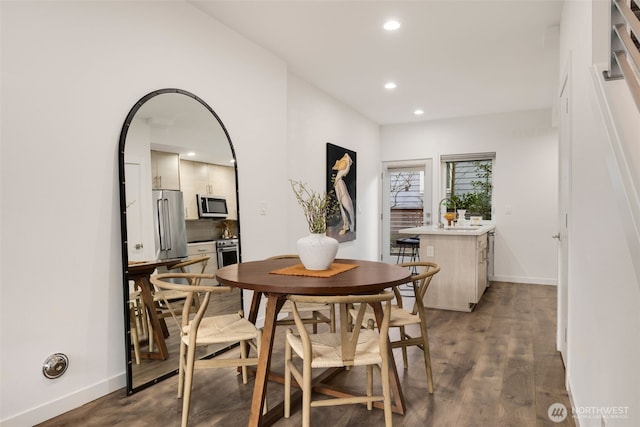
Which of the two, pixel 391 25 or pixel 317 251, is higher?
pixel 391 25

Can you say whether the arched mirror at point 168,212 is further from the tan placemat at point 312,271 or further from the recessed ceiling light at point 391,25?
the recessed ceiling light at point 391,25

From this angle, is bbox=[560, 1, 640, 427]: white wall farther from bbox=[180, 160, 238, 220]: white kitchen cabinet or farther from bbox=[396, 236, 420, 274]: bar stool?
bbox=[396, 236, 420, 274]: bar stool

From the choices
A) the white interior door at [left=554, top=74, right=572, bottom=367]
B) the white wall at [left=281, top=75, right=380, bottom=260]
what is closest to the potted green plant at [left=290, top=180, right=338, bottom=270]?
the white interior door at [left=554, top=74, right=572, bottom=367]

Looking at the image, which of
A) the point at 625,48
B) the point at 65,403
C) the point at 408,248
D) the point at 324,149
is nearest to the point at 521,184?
the point at 408,248

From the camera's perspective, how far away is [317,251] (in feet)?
7.27

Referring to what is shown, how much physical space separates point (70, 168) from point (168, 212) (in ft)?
2.36

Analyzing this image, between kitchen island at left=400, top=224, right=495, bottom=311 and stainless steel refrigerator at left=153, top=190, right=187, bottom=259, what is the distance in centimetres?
238

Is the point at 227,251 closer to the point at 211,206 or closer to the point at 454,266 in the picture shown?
the point at 211,206

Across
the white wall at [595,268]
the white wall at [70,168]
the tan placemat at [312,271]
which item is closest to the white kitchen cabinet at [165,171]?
the white wall at [70,168]

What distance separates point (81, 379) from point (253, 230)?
1.69 m

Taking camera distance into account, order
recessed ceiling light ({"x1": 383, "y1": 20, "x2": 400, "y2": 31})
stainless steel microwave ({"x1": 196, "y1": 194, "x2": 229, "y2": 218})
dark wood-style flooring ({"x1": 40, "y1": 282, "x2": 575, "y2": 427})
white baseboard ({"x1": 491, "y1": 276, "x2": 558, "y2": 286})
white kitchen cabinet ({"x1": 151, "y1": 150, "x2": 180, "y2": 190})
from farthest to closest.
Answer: white baseboard ({"x1": 491, "y1": 276, "x2": 558, "y2": 286}), recessed ceiling light ({"x1": 383, "y1": 20, "x2": 400, "y2": 31}), stainless steel microwave ({"x1": 196, "y1": 194, "x2": 229, "y2": 218}), white kitchen cabinet ({"x1": 151, "y1": 150, "x2": 180, "y2": 190}), dark wood-style flooring ({"x1": 40, "y1": 282, "x2": 575, "y2": 427})

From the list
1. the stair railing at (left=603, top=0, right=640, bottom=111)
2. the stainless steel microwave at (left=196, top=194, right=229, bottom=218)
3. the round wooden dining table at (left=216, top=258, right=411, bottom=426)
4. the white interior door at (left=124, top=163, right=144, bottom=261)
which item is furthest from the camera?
the stainless steel microwave at (left=196, top=194, right=229, bottom=218)

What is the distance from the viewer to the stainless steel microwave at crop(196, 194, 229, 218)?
302 centimetres

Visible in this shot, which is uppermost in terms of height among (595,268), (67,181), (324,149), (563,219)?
(324,149)
